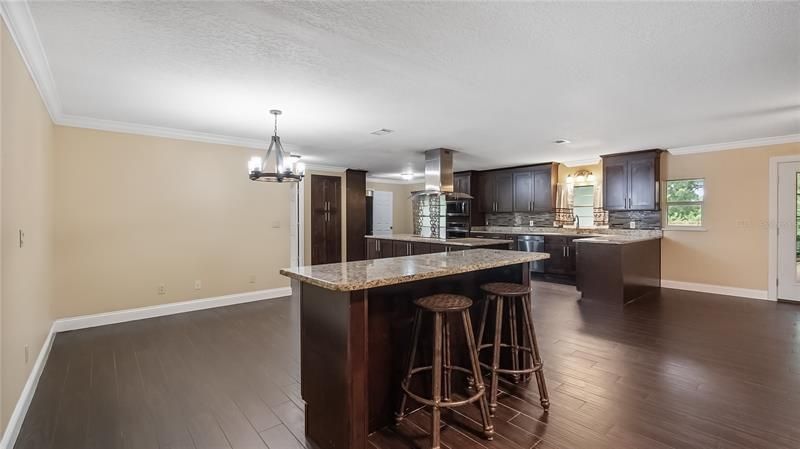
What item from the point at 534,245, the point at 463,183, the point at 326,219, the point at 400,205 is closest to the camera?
the point at 534,245

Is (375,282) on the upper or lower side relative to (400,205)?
lower

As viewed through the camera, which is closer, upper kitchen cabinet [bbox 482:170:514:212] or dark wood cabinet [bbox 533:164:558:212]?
dark wood cabinet [bbox 533:164:558:212]

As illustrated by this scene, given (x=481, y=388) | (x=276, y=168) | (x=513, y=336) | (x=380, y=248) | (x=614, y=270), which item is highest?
(x=276, y=168)

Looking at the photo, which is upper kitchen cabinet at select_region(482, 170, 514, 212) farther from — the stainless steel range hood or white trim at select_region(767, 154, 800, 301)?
white trim at select_region(767, 154, 800, 301)

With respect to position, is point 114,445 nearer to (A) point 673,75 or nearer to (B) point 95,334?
(B) point 95,334

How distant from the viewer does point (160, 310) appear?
A: 4.48m

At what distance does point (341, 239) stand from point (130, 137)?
14.5 feet

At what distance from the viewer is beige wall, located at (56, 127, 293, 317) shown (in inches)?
156

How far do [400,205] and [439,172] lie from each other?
15.9ft

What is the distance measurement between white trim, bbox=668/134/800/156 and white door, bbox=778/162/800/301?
333 mm

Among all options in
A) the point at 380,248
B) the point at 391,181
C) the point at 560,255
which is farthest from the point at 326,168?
the point at 560,255

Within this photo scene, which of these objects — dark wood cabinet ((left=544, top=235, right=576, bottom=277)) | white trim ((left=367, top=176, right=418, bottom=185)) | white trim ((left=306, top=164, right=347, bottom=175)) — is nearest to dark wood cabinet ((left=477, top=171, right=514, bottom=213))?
dark wood cabinet ((left=544, top=235, right=576, bottom=277))

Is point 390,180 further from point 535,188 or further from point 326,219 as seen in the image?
point 535,188

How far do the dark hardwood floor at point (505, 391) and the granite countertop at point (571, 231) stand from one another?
2120mm
